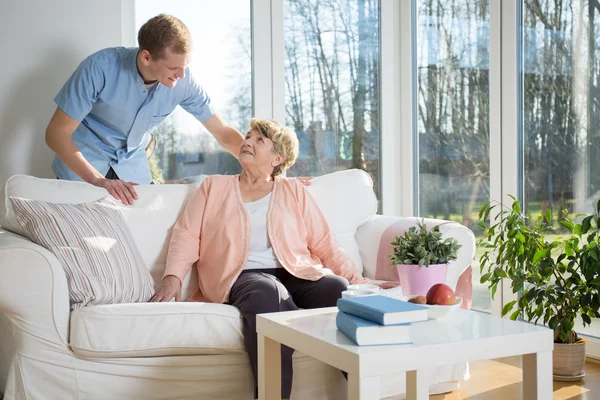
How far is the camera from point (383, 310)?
1.70 meters

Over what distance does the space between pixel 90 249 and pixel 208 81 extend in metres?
1.62

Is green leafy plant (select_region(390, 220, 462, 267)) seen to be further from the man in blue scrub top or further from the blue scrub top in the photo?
the blue scrub top

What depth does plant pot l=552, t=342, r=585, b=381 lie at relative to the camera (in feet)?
9.56

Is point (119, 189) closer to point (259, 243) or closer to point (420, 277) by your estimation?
point (259, 243)

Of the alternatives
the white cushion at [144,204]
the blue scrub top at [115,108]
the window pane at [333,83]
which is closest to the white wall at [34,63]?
the blue scrub top at [115,108]

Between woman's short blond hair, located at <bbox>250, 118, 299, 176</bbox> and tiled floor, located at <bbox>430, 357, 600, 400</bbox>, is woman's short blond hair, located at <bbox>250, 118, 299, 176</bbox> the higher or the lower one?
the higher one

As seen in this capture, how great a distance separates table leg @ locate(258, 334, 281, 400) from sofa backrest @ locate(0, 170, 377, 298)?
33.1 inches

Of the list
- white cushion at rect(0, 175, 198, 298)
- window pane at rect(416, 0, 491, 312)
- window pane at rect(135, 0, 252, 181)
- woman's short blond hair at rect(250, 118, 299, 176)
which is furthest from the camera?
window pane at rect(416, 0, 491, 312)

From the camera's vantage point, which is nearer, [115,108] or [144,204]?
[144,204]

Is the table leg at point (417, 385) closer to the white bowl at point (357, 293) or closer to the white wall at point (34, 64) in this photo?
the white bowl at point (357, 293)

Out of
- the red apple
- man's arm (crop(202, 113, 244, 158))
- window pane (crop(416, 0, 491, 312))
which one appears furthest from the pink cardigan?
window pane (crop(416, 0, 491, 312))

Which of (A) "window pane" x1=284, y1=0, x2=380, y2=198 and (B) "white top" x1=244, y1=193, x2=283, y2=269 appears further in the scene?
(A) "window pane" x1=284, y1=0, x2=380, y2=198

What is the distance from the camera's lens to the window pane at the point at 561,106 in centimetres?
320

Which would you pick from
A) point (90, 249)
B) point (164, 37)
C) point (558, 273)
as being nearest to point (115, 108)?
point (164, 37)
